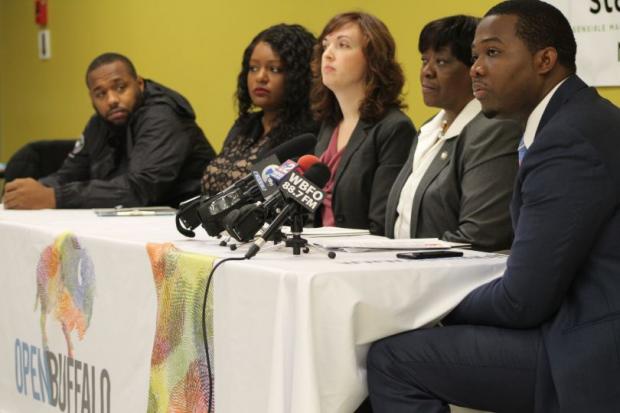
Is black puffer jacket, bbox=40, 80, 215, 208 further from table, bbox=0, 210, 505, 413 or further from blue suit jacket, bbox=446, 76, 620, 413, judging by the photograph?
blue suit jacket, bbox=446, 76, 620, 413

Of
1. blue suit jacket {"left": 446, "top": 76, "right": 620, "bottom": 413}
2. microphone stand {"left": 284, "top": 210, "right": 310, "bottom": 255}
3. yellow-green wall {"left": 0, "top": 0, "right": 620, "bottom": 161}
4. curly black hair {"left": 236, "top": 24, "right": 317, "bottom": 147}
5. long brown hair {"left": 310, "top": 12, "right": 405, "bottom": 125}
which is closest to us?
blue suit jacket {"left": 446, "top": 76, "right": 620, "bottom": 413}

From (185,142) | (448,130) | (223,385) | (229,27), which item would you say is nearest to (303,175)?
(223,385)

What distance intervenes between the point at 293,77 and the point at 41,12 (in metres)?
4.20

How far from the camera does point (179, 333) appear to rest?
2.65 metres

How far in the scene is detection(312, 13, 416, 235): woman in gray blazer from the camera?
373 cm

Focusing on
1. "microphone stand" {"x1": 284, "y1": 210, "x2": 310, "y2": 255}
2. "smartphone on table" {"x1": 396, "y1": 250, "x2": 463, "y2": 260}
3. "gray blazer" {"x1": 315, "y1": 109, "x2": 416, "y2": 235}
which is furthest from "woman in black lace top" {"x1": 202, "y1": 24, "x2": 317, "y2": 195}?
"smartphone on table" {"x1": 396, "y1": 250, "x2": 463, "y2": 260}

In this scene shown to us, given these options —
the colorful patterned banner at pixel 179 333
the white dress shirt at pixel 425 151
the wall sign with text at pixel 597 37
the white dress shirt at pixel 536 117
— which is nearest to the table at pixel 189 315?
the colorful patterned banner at pixel 179 333

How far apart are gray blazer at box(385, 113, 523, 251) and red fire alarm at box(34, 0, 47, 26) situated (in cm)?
535

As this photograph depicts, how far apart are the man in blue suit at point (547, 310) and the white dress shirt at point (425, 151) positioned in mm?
928

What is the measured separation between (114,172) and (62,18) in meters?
3.21

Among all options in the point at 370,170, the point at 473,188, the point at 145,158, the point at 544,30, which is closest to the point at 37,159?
the point at 145,158

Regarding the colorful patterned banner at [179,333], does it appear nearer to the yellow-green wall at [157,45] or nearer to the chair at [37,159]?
the yellow-green wall at [157,45]

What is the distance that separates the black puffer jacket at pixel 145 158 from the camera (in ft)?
15.1

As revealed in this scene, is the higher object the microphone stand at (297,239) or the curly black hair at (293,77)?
the curly black hair at (293,77)
